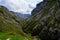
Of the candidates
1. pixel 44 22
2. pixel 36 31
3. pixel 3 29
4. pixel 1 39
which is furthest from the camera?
pixel 36 31

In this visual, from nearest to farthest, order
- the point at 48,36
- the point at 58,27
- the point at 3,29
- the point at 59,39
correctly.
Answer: the point at 59,39 < the point at 58,27 < the point at 48,36 < the point at 3,29

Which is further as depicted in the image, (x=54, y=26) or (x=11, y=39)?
(x=54, y=26)

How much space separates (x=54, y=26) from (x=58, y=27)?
6055 mm

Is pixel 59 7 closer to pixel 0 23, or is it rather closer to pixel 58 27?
pixel 58 27

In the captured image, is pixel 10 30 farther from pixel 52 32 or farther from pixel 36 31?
pixel 52 32

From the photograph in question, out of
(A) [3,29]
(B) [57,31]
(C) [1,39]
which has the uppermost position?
(A) [3,29]

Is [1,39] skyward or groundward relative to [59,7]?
groundward

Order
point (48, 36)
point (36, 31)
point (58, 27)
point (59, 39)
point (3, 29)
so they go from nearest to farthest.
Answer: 1. point (59, 39)
2. point (58, 27)
3. point (48, 36)
4. point (3, 29)
5. point (36, 31)

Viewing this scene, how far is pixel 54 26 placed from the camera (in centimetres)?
11669

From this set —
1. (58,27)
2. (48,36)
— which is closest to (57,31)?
(58,27)

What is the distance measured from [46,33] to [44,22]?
26113 mm

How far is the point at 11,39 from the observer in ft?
289

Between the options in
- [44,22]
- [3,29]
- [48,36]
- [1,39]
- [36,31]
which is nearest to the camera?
[1,39]

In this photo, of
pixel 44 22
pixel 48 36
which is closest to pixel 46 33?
pixel 48 36
